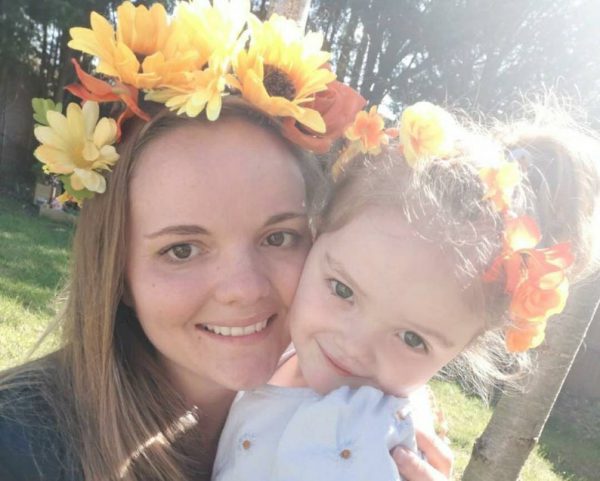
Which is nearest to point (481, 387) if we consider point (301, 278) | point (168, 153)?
point (301, 278)

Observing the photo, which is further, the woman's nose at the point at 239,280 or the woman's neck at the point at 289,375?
the woman's neck at the point at 289,375

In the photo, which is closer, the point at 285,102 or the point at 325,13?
the point at 285,102

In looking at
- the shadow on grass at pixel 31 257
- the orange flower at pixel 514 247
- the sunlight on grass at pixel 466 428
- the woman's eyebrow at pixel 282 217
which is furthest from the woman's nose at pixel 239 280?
the sunlight on grass at pixel 466 428

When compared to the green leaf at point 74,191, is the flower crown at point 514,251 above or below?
above

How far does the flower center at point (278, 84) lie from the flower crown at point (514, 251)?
37 centimetres

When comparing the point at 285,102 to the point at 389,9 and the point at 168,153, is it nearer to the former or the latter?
the point at 168,153

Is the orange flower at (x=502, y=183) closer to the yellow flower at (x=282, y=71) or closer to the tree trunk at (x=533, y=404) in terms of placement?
the yellow flower at (x=282, y=71)

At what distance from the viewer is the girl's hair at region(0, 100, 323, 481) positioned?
183cm

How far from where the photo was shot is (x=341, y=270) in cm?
177

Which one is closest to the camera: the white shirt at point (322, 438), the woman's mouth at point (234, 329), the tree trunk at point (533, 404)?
the white shirt at point (322, 438)

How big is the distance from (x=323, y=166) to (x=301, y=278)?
0.41m

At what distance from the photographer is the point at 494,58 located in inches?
563

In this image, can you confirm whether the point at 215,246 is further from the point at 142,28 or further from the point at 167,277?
the point at 142,28

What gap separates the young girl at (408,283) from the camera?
1.64 m
